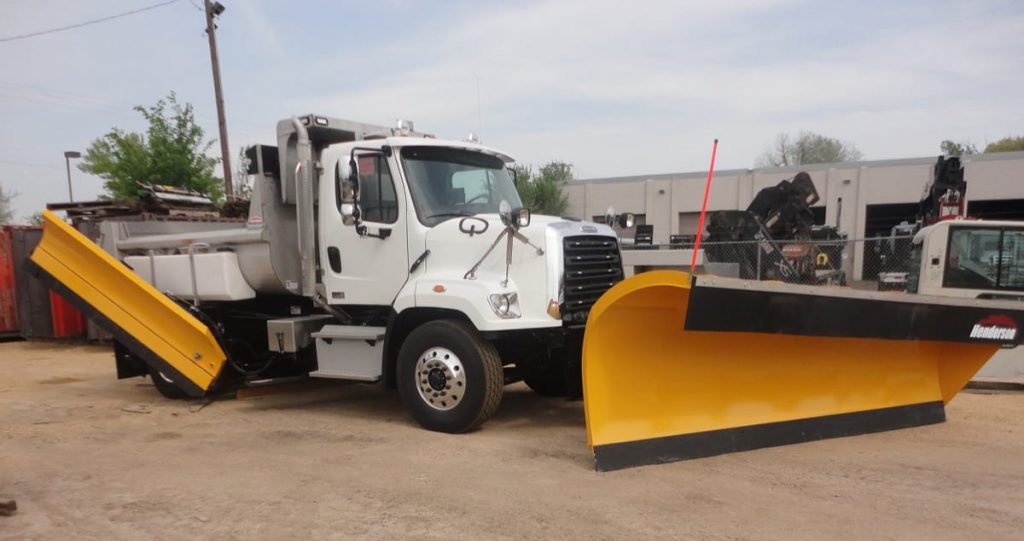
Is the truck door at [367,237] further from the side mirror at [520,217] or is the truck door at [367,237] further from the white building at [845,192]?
the white building at [845,192]

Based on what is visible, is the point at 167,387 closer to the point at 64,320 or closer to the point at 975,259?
the point at 64,320

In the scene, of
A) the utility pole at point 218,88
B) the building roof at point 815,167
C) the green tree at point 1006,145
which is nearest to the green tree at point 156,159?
the utility pole at point 218,88

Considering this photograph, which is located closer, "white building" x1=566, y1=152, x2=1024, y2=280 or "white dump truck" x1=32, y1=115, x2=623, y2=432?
"white dump truck" x1=32, y1=115, x2=623, y2=432

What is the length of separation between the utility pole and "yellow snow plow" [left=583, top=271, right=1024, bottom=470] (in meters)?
16.7

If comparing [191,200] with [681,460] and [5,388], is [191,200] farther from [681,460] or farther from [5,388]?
[681,460]

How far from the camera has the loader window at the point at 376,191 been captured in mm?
6070

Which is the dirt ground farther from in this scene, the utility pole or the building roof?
the building roof

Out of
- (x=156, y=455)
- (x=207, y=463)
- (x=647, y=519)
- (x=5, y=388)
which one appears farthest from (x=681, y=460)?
(x=5, y=388)

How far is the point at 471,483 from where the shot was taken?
449 centimetres

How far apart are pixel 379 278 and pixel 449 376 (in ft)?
4.21

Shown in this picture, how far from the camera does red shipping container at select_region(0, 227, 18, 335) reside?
13516 mm

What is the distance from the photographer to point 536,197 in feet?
110

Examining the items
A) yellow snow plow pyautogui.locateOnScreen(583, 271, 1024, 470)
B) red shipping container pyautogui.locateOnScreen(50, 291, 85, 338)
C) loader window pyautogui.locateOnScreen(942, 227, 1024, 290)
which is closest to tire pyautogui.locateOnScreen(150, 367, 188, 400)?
yellow snow plow pyautogui.locateOnScreen(583, 271, 1024, 470)

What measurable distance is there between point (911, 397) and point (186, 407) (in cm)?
727
